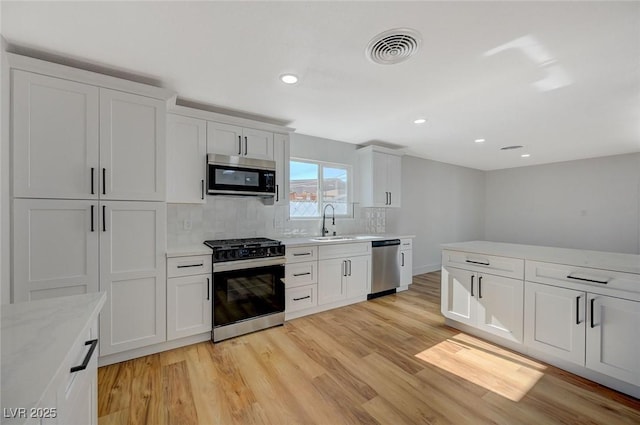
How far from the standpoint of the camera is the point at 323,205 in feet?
14.0

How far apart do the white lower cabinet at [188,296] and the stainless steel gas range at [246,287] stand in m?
0.09

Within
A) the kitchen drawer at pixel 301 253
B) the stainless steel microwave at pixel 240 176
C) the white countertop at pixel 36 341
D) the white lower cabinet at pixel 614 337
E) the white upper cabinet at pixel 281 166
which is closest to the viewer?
the white countertop at pixel 36 341

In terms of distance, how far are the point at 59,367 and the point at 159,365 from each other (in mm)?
1992

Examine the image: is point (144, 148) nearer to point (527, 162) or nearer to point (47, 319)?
point (47, 319)

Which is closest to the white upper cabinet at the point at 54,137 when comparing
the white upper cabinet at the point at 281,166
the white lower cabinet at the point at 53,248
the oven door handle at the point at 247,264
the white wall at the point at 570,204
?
the white lower cabinet at the point at 53,248

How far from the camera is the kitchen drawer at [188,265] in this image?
8.09 feet

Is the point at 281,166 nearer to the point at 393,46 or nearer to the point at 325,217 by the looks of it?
the point at 325,217

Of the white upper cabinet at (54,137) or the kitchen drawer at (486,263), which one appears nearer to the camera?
the white upper cabinet at (54,137)

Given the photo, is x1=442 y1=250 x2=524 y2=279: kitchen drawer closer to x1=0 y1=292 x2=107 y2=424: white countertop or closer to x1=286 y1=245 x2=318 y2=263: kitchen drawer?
x1=286 y1=245 x2=318 y2=263: kitchen drawer

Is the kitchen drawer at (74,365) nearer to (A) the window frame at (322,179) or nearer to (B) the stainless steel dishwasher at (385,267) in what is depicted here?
(A) the window frame at (322,179)

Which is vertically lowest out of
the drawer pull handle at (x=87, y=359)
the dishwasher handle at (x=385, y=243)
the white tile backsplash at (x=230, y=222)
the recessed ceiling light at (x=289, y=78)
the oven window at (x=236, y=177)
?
the drawer pull handle at (x=87, y=359)

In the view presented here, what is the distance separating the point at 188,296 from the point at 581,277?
337 cm

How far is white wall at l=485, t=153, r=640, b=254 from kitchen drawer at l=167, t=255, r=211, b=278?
23.7ft

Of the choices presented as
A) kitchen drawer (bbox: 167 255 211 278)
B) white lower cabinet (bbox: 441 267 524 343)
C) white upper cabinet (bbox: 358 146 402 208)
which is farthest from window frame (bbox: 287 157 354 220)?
white lower cabinet (bbox: 441 267 524 343)
